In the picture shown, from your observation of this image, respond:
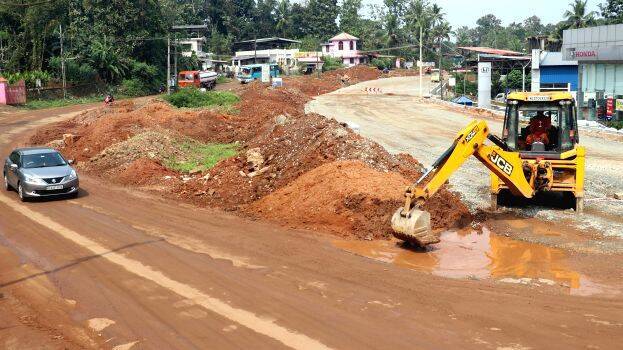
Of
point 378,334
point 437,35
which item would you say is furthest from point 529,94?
point 437,35

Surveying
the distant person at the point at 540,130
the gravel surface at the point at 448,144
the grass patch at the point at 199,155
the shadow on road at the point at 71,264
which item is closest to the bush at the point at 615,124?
the gravel surface at the point at 448,144

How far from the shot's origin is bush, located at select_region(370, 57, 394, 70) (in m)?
116

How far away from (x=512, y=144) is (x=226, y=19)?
125 m

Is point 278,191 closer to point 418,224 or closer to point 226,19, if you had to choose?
point 418,224

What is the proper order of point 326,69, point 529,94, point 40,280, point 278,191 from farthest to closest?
point 326,69 < point 278,191 < point 529,94 < point 40,280

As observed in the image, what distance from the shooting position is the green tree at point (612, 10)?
80.4 m

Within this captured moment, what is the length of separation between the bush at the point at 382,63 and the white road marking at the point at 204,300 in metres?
102

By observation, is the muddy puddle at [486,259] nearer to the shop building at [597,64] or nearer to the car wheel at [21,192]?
the car wheel at [21,192]

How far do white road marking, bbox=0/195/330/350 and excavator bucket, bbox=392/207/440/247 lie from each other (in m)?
4.72

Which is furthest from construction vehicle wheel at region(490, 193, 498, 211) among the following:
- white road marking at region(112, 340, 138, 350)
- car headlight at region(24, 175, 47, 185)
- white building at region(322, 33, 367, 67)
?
white building at region(322, 33, 367, 67)

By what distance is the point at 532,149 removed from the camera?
1781 cm

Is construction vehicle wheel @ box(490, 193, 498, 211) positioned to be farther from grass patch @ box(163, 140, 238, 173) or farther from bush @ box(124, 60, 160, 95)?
bush @ box(124, 60, 160, 95)

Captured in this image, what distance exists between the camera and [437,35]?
388 feet

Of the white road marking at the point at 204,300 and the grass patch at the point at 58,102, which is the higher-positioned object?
the grass patch at the point at 58,102
